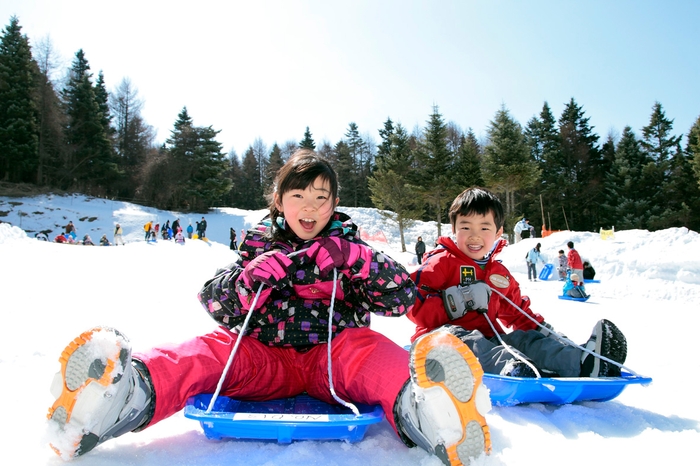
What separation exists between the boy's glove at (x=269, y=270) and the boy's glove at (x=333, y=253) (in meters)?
0.12

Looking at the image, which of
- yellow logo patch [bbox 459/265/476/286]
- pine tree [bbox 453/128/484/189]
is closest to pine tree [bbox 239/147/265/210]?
pine tree [bbox 453/128/484/189]

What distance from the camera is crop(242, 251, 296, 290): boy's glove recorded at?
1.70 m

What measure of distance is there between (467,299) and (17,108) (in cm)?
3389

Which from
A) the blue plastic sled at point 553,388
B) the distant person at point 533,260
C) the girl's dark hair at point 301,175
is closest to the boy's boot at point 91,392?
the girl's dark hair at point 301,175

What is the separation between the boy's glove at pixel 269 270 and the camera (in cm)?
170

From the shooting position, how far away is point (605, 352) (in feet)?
6.90

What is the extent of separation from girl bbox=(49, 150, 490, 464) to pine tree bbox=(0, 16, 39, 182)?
1301 inches

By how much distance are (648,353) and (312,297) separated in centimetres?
300

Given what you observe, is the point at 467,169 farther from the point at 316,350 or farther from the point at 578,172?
the point at 316,350

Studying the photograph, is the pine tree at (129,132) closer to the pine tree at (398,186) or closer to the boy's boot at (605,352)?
the pine tree at (398,186)

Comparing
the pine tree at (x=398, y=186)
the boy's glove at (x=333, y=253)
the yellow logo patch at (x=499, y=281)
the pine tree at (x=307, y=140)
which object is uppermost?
the pine tree at (x=307, y=140)

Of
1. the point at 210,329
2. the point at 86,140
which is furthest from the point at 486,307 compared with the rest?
the point at 86,140

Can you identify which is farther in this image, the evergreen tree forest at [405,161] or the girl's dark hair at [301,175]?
the evergreen tree forest at [405,161]

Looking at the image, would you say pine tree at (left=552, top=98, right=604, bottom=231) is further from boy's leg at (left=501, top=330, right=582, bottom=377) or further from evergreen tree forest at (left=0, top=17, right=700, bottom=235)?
boy's leg at (left=501, top=330, right=582, bottom=377)
